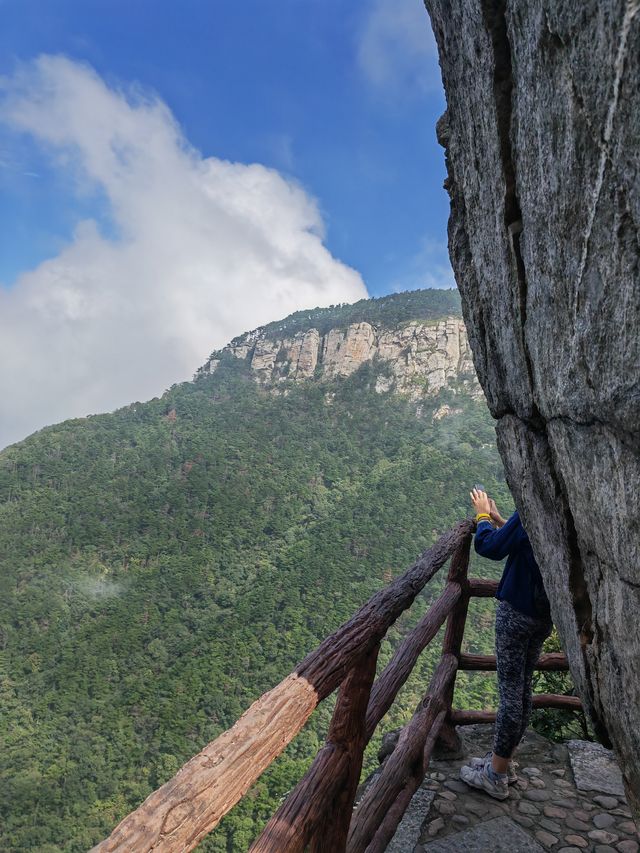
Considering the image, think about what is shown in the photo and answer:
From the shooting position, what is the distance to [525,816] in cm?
230

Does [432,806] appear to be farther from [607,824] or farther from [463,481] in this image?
[463,481]

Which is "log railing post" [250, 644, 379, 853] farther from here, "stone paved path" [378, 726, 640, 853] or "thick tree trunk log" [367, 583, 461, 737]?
"stone paved path" [378, 726, 640, 853]

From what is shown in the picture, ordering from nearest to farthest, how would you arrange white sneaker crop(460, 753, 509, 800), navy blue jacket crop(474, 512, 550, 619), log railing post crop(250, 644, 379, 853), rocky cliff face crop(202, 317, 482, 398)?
log railing post crop(250, 644, 379, 853) → navy blue jacket crop(474, 512, 550, 619) → white sneaker crop(460, 753, 509, 800) → rocky cliff face crop(202, 317, 482, 398)

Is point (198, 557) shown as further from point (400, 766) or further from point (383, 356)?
point (400, 766)

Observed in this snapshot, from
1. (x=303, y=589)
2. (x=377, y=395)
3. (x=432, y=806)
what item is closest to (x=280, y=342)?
(x=377, y=395)

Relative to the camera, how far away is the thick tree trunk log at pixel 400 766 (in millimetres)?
1886

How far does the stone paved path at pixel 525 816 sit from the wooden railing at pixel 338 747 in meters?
0.16

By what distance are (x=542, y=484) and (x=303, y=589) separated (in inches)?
1731

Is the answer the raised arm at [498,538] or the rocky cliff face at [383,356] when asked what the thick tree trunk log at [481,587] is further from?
the rocky cliff face at [383,356]

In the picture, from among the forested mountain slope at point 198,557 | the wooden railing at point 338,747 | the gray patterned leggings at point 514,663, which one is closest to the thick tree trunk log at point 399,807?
the wooden railing at point 338,747

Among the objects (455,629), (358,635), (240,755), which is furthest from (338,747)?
(455,629)

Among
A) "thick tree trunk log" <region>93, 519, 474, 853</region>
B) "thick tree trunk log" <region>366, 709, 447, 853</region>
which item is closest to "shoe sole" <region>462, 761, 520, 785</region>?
"thick tree trunk log" <region>366, 709, 447, 853</region>

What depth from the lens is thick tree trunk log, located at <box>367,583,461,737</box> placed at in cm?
193

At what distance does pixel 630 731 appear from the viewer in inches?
56.2
